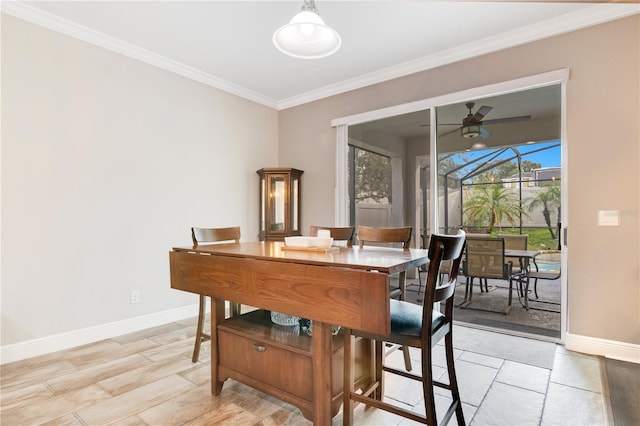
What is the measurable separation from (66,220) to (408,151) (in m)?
3.20

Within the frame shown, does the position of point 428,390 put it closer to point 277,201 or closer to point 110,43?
point 277,201

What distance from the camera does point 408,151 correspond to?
11.8ft

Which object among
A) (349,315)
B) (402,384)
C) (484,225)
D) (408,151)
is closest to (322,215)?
(408,151)

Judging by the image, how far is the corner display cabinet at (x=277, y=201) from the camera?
4.10 m

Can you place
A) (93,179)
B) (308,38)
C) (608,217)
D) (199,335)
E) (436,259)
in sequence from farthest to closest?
(93,179)
(608,217)
(199,335)
(308,38)
(436,259)

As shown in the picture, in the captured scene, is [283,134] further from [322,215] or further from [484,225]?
[484,225]

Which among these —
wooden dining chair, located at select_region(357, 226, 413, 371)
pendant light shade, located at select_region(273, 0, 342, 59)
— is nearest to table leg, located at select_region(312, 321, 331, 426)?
wooden dining chair, located at select_region(357, 226, 413, 371)

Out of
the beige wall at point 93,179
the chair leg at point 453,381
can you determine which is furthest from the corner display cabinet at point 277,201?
the chair leg at point 453,381

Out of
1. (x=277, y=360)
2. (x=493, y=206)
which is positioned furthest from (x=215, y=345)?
(x=493, y=206)

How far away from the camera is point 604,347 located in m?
2.45

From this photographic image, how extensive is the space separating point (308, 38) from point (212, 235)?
56.1 inches

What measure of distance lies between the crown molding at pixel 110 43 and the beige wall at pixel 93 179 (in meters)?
0.05

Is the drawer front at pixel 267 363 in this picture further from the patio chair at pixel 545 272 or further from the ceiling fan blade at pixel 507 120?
the ceiling fan blade at pixel 507 120

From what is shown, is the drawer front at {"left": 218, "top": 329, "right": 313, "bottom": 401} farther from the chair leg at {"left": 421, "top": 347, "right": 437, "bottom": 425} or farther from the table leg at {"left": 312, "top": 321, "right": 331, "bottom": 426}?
the chair leg at {"left": 421, "top": 347, "right": 437, "bottom": 425}
